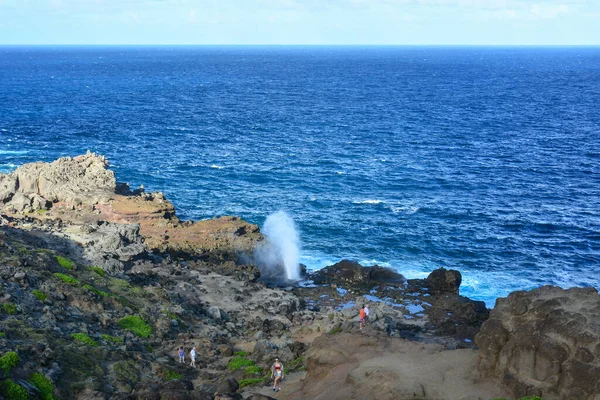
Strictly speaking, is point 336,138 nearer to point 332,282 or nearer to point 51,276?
point 332,282

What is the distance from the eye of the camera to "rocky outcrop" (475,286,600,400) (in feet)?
102

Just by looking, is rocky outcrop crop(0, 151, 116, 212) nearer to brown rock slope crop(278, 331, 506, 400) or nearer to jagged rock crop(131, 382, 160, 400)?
brown rock slope crop(278, 331, 506, 400)

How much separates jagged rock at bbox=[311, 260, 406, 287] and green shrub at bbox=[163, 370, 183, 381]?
2563cm

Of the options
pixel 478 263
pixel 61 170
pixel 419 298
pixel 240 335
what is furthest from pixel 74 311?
pixel 478 263

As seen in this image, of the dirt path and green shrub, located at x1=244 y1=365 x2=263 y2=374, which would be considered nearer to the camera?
the dirt path

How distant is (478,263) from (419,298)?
14.0 meters

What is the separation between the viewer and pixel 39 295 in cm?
4409

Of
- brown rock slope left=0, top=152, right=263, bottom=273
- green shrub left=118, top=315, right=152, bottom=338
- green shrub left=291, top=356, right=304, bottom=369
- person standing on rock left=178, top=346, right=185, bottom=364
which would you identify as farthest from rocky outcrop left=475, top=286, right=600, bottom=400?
brown rock slope left=0, top=152, right=263, bottom=273

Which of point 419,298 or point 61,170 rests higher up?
point 61,170

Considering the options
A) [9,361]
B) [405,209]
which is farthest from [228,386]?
[405,209]

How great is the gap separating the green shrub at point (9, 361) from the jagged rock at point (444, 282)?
3789 centimetres

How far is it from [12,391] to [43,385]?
94.8 inches

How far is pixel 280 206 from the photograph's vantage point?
87.8 meters

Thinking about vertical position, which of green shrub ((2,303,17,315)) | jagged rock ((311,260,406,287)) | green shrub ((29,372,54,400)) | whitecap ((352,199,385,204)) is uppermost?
green shrub ((2,303,17,315))
